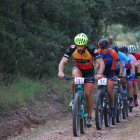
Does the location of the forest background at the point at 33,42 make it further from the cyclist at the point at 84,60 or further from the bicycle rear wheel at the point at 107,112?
the bicycle rear wheel at the point at 107,112

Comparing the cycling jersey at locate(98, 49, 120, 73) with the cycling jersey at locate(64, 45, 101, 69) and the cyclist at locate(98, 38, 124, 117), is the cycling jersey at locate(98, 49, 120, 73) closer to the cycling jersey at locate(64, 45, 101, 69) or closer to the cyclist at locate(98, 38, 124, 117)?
the cyclist at locate(98, 38, 124, 117)

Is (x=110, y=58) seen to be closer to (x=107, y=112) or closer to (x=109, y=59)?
(x=109, y=59)

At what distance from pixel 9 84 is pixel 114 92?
14.3 ft

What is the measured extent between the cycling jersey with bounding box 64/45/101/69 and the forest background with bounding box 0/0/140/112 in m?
3.25

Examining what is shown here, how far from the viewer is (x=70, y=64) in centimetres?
1591

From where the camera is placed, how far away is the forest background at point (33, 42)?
36.4 ft

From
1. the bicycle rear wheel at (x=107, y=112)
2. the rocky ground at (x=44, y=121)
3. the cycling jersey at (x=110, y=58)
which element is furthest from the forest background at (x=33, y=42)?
the cycling jersey at (x=110, y=58)

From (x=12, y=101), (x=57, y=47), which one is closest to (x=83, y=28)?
(x=57, y=47)

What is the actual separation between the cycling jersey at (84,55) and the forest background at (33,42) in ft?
10.7

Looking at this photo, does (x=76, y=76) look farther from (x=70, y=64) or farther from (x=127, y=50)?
(x=70, y=64)

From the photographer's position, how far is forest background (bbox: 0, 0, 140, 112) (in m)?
Result: 11.1

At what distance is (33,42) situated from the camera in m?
12.8

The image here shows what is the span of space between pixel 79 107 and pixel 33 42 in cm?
693

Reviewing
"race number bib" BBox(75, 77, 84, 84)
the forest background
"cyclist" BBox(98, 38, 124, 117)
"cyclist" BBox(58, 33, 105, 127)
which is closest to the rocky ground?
the forest background
